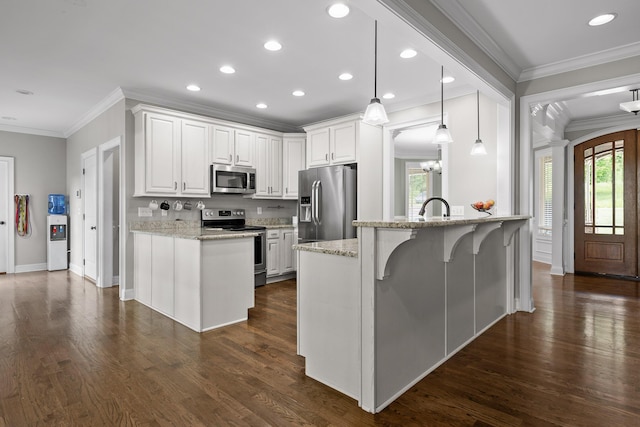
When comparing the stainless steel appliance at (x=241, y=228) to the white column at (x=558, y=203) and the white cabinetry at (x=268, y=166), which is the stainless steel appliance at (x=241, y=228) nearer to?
the white cabinetry at (x=268, y=166)

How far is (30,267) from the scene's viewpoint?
6371 mm

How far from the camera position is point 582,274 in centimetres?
602

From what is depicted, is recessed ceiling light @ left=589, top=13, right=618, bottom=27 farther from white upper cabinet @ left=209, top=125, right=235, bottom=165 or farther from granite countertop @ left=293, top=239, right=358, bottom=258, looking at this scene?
white upper cabinet @ left=209, top=125, right=235, bottom=165

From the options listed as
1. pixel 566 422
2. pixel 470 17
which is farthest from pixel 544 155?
pixel 566 422

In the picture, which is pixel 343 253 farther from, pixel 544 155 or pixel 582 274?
pixel 544 155

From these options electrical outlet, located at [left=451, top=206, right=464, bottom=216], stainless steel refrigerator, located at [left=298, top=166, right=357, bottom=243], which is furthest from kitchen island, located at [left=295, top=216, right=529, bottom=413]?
stainless steel refrigerator, located at [left=298, top=166, right=357, bottom=243]

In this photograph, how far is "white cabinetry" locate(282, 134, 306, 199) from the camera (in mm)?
5828

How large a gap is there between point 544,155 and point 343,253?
21.8 feet

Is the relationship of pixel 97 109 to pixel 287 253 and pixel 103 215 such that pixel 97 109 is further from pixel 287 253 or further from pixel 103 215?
pixel 287 253

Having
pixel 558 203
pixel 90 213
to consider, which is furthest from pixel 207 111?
pixel 558 203

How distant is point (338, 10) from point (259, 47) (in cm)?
93

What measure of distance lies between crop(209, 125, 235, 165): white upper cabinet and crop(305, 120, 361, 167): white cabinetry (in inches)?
Answer: 46.0

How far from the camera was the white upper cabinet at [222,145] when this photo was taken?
4.92 meters

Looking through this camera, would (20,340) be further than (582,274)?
No
